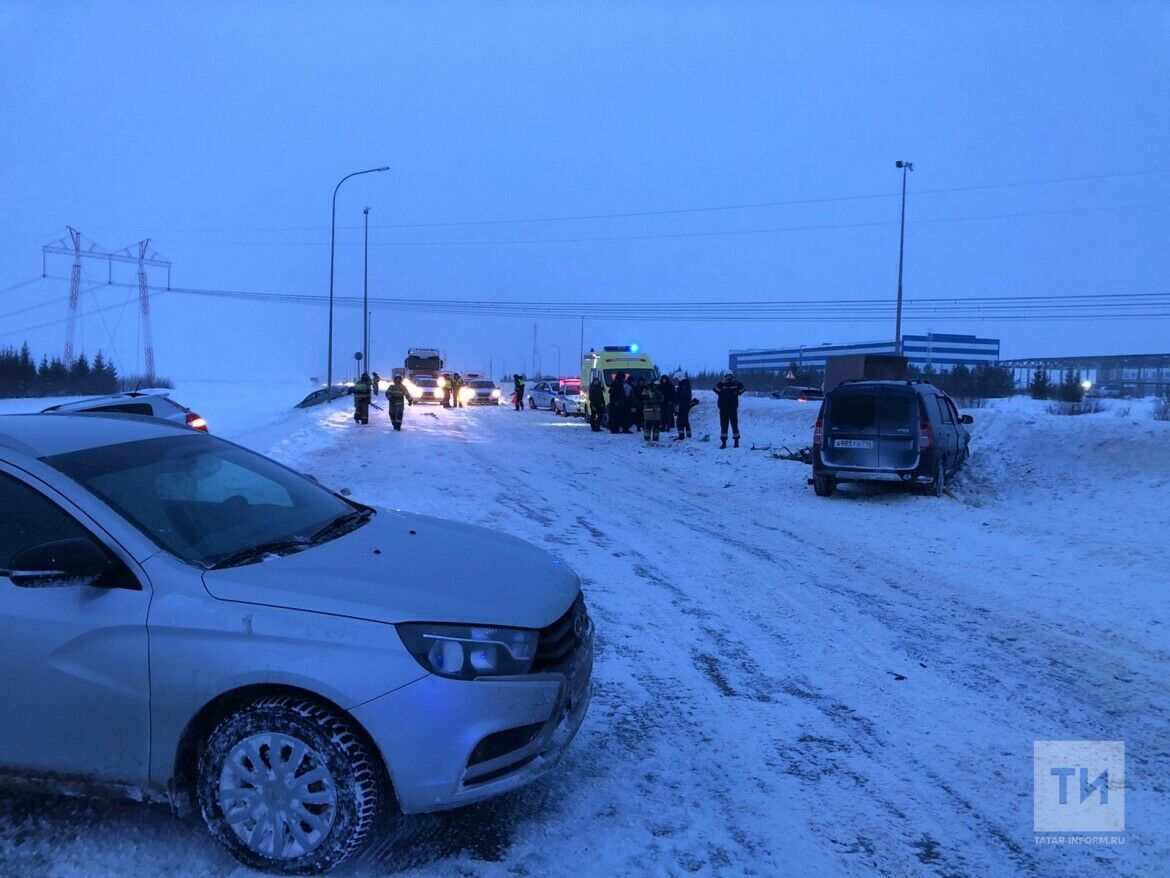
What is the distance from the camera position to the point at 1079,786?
13.3ft

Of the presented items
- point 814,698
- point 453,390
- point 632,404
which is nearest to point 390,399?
point 632,404

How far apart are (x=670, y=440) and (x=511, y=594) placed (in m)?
20.8

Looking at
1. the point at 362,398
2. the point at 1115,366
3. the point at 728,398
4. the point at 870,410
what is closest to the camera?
the point at 870,410

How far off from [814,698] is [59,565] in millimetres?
3884

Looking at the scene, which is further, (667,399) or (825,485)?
(667,399)

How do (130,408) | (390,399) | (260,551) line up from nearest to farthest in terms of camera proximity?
(260,551)
(130,408)
(390,399)

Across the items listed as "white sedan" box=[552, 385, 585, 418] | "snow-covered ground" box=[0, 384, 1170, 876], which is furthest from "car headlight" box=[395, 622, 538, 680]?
"white sedan" box=[552, 385, 585, 418]

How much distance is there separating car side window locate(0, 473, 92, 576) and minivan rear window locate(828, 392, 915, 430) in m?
11.4

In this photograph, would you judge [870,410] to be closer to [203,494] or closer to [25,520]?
[203,494]

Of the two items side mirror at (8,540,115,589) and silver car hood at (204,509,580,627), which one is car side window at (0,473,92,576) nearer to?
side mirror at (8,540,115,589)

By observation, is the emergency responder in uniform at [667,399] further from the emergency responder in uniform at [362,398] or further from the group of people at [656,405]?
the emergency responder in uniform at [362,398]

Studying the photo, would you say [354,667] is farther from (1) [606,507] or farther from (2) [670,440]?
(2) [670,440]

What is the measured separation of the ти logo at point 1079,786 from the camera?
12.2ft

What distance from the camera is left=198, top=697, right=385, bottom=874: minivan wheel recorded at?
3.15m
